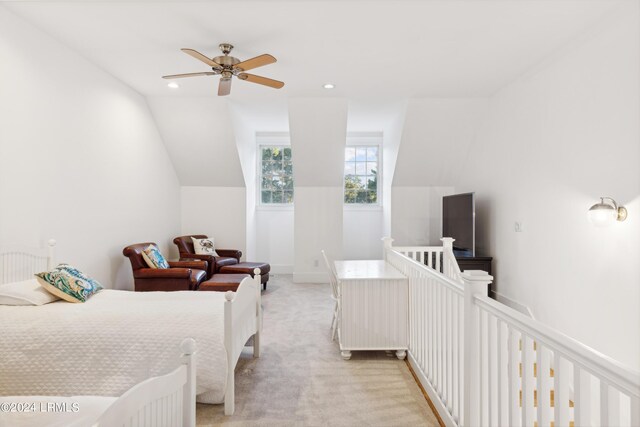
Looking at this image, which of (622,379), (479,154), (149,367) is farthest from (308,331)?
(479,154)

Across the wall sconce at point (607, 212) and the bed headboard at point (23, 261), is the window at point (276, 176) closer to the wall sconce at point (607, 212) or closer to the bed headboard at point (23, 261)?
the bed headboard at point (23, 261)

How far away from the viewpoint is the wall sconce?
2547mm

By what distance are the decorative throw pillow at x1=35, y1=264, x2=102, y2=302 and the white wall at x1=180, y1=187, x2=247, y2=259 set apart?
322 cm

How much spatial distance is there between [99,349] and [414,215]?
487 cm

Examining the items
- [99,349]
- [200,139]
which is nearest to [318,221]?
[200,139]

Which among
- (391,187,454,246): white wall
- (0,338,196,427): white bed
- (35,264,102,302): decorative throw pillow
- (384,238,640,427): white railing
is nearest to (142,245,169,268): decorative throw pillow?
(35,264,102,302): decorative throw pillow

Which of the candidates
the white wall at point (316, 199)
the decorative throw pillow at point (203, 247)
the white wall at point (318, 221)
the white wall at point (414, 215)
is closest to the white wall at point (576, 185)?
the white wall at point (414, 215)

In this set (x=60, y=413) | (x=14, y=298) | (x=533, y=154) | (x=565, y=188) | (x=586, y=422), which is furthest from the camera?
(x=533, y=154)

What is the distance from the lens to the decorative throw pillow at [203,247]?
5.33 meters

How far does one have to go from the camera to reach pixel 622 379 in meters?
0.83

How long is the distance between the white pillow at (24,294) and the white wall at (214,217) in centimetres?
339

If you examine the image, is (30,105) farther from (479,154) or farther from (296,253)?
(479,154)

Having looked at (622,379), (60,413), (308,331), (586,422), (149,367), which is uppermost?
(622,379)

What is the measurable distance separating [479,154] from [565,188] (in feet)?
6.09
